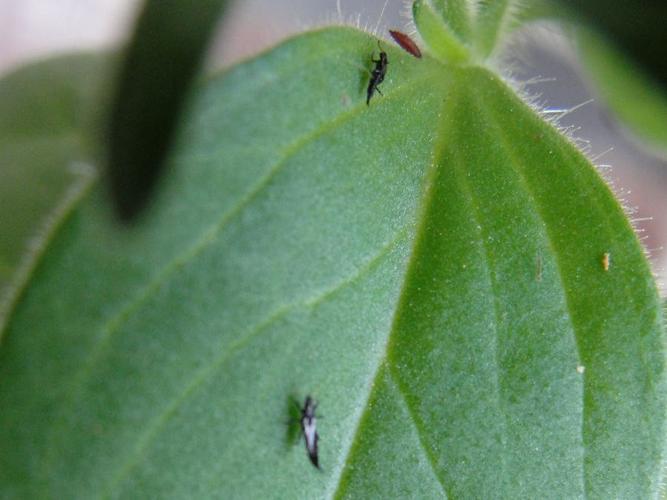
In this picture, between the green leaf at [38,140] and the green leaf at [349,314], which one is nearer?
the green leaf at [349,314]

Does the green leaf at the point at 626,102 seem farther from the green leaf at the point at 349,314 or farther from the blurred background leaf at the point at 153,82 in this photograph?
the blurred background leaf at the point at 153,82

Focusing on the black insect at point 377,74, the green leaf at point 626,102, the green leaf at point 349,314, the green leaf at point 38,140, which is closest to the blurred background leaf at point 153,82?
the green leaf at point 349,314

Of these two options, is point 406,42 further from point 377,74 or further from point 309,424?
point 309,424

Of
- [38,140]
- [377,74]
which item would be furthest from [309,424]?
[38,140]

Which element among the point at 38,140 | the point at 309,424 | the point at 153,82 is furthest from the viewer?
the point at 38,140

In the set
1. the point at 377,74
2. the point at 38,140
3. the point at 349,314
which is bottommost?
the point at 38,140

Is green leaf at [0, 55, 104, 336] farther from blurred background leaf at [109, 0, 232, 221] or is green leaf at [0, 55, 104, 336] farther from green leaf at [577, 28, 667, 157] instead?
green leaf at [577, 28, 667, 157]

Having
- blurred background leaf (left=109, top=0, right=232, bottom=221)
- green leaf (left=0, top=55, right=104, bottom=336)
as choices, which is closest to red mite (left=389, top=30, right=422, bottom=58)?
blurred background leaf (left=109, top=0, right=232, bottom=221)
